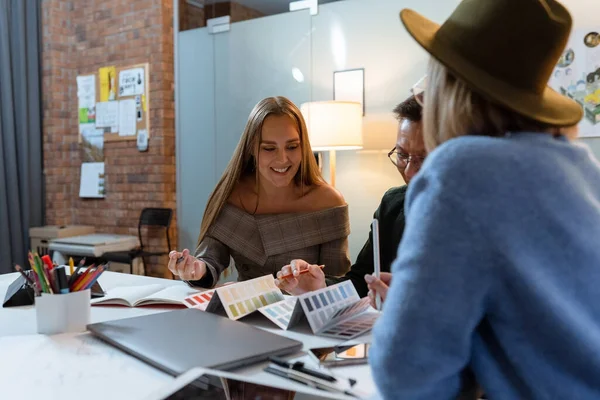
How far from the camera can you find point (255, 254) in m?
1.85

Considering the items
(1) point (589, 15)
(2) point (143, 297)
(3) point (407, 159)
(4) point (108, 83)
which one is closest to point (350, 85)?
(1) point (589, 15)

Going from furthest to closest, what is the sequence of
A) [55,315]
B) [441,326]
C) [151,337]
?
[55,315]
[151,337]
[441,326]

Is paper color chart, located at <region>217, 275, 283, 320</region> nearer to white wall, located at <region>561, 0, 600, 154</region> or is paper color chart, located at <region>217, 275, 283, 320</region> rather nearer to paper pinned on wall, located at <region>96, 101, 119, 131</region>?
white wall, located at <region>561, 0, 600, 154</region>

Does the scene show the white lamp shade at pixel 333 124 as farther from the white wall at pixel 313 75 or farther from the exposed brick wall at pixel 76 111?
the exposed brick wall at pixel 76 111

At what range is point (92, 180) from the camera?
470 cm

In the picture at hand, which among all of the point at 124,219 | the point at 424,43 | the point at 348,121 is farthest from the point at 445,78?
the point at 124,219

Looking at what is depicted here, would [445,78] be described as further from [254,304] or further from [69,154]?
[69,154]

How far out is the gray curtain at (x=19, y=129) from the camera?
4.38 m

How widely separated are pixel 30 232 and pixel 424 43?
449 cm

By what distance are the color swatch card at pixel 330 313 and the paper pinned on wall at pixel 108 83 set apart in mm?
3773

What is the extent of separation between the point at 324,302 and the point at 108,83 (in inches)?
155

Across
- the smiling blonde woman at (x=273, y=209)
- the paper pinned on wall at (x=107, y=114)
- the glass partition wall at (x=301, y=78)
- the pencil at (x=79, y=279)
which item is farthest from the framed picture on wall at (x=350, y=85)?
the pencil at (x=79, y=279)

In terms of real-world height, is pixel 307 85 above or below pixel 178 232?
above

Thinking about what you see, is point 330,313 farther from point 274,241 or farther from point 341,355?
point 274,241
